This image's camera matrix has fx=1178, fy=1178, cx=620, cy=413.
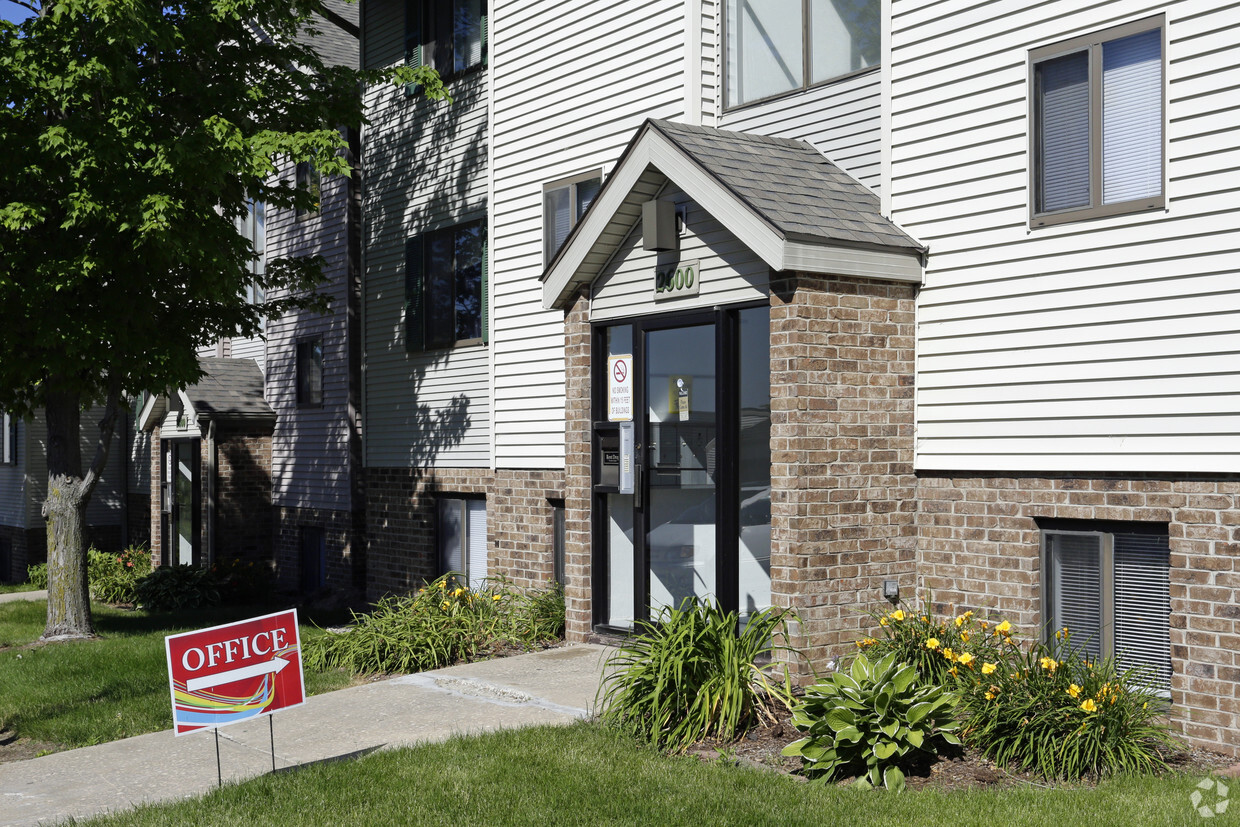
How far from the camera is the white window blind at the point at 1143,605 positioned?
306 inches

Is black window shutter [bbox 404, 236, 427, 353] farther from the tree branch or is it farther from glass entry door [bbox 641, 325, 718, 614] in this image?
glass entry door [bbox 641, 325, 718, 614]

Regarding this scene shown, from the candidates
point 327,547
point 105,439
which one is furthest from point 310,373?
point 105,439

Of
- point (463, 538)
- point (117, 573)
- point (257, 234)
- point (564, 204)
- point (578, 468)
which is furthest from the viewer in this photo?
point (117, 573)

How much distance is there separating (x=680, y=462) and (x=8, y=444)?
22072 mm

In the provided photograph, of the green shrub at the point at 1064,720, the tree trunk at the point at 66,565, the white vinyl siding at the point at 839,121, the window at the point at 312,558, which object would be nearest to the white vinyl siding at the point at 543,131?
the white vinyl siding at the point at 839,121

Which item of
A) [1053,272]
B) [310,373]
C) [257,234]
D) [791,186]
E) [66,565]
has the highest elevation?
[257,234]

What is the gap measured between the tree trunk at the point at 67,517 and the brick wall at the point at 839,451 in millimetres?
9757

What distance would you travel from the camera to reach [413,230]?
16.2m

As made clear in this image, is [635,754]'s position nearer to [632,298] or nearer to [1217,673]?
[1217,673]

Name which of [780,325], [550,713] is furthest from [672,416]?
[550,713]

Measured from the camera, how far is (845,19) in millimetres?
10070

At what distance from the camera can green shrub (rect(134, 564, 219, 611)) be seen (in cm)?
1875

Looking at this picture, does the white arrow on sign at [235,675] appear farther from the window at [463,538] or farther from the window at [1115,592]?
the window at [463,538]

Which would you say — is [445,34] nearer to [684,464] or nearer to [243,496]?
[684,464]
